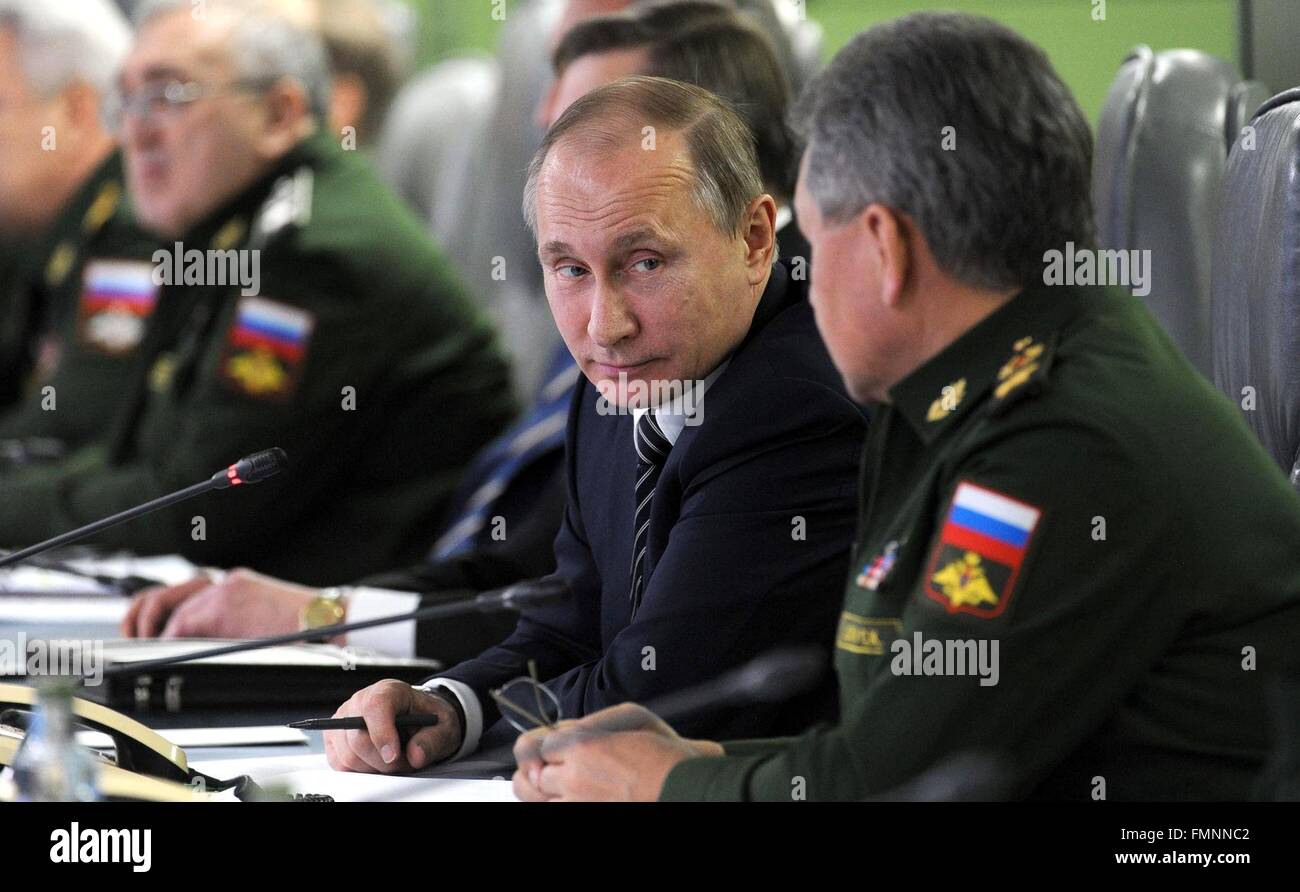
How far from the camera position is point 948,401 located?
3.60ft

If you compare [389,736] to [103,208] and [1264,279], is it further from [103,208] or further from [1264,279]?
[103,208]

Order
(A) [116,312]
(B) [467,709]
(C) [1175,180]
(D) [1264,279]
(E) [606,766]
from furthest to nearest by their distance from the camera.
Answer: (A) [116,312] < (C) [1175,180] < (D) [1264,279] < (B) [467,709] < (E) [606,766]

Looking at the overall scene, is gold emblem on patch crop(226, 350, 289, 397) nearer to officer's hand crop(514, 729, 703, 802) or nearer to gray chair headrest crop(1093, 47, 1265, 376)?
gray chair headrest crop(1093, 47, 1265, 376)

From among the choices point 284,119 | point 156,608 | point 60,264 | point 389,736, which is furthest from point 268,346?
point 389,736

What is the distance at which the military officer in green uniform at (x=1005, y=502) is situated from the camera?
40.0 inches

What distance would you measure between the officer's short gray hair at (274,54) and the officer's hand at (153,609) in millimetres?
1277

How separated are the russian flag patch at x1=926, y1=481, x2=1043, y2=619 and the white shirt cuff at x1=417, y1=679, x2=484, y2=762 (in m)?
0.57

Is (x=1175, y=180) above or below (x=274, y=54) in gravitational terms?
below

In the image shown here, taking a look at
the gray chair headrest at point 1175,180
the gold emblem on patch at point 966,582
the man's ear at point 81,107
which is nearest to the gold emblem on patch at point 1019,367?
the gold emblem on patch at point 966,582

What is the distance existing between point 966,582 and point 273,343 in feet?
6.74

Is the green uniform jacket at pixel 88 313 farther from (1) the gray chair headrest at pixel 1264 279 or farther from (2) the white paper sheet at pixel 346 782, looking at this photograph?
(1) the gray chair headrest at pixel 1264 279

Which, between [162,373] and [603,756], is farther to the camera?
[162,373]
